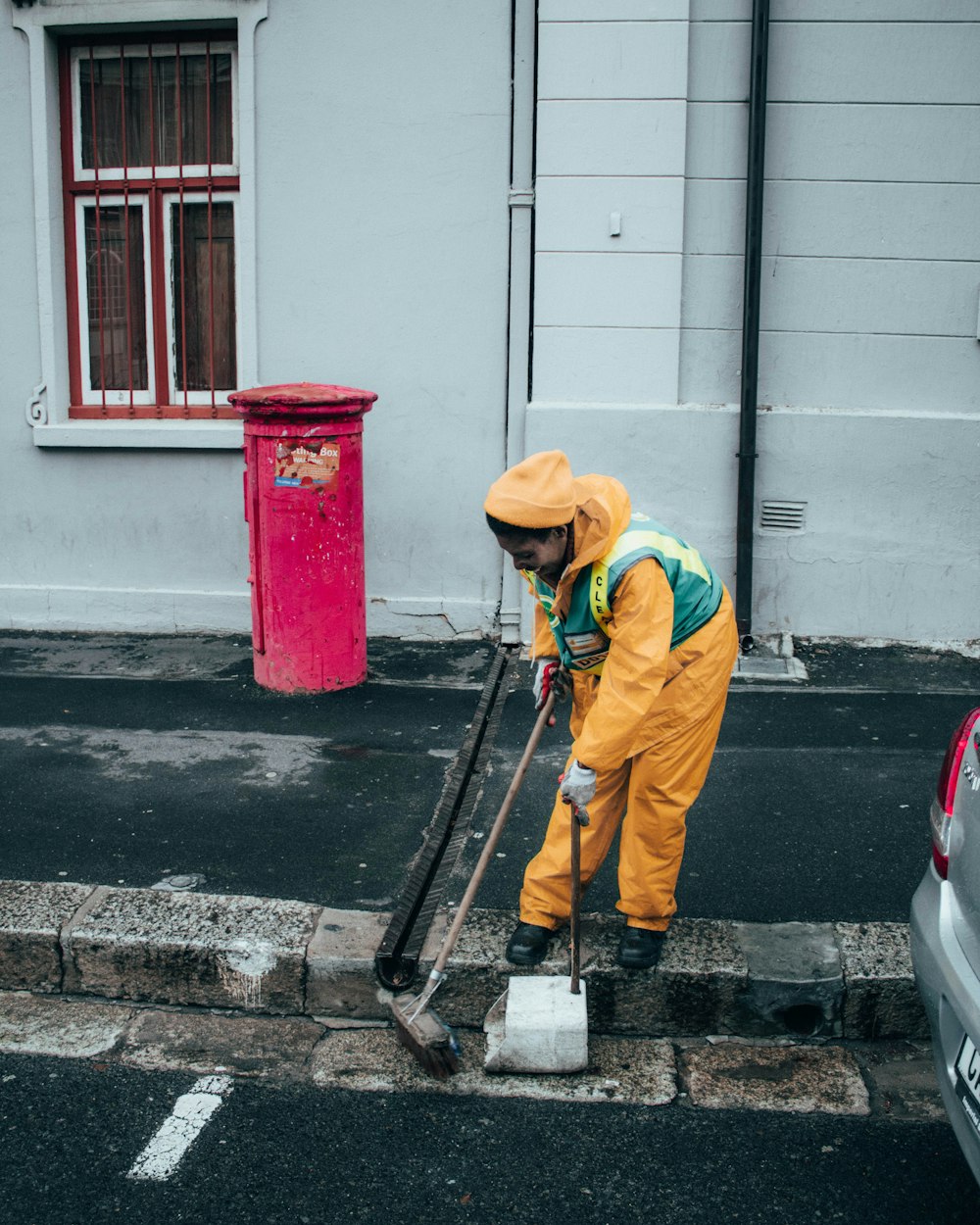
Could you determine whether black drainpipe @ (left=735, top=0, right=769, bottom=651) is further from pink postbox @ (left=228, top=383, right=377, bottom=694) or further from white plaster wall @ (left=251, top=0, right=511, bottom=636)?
pink postbox @ (left=228, top=383, right=377, bottom=694)

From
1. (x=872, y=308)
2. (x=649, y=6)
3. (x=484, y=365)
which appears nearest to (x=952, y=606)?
(x=872, y=308)

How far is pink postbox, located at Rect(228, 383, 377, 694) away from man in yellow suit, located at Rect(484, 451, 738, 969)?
2.39 meters

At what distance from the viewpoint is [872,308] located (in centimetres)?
690

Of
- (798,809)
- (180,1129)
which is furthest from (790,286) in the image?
(180,1129)

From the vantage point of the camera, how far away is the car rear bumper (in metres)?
2.56

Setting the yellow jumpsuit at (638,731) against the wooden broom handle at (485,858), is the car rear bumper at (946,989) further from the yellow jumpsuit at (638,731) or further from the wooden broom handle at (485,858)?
the wooden broom handle at (485,858)

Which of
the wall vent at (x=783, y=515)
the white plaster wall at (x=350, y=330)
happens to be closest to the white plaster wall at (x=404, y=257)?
the white plaster wall at (x=350, y=330)

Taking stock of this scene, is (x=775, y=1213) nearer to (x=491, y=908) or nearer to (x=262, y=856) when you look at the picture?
(x=491, y=908)

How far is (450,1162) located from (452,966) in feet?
2.31

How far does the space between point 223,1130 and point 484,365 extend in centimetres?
478

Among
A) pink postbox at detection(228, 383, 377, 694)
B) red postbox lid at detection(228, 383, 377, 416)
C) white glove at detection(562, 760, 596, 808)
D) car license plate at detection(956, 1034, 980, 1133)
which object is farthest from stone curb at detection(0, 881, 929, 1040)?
red postbox lid at detection(228, 383, 377, 416)

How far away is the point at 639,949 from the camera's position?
148 inches

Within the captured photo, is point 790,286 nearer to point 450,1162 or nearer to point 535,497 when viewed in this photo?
point 535,497

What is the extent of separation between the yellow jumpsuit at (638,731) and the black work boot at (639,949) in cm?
3
